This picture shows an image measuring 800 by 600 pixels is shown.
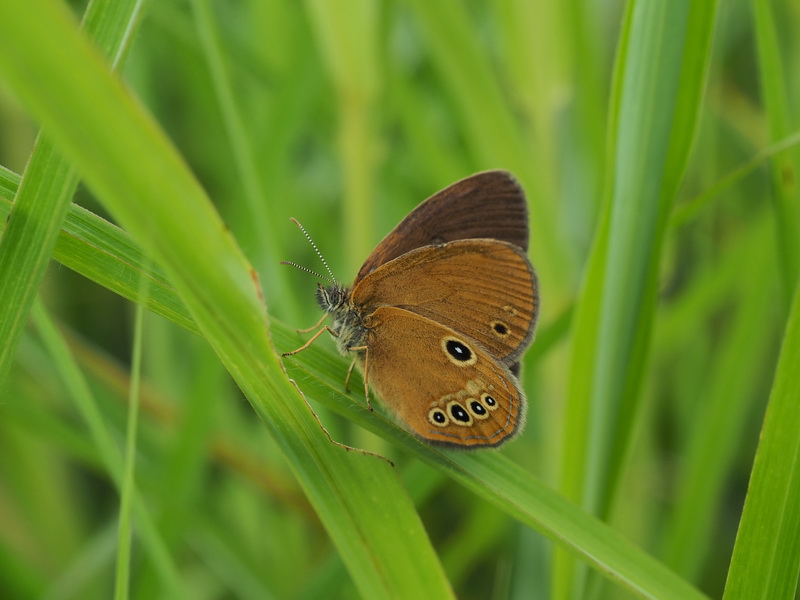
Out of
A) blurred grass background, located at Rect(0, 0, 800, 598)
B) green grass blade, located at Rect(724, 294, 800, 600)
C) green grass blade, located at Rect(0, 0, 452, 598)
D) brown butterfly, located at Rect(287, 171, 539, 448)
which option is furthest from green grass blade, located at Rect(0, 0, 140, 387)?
green grass blade, located at Rect(724, 294, 800, 600)

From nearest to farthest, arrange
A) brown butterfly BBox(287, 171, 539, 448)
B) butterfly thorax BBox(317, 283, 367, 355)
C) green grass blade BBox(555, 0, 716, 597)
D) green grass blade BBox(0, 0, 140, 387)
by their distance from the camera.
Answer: green grass blade BBox(0, 0, 140, 387)
green grass blade BBox(555, 0, 716, 597)
brown butterfly BBox(287, 171, 539, 448)
butterfly thorax BBox(317, 283, 367, 355)

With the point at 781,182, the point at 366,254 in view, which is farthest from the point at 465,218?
the point at 366,254

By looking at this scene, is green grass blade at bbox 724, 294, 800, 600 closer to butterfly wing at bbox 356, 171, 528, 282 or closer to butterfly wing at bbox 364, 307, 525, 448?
butterfly wing at bbox 364, 307, 525, 448

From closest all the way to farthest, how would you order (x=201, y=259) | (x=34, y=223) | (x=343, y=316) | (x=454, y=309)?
1. (x=201, y=259)
2. (x=34, y=223)
3. (x=454, y=309)
4. (x=343, y=316)

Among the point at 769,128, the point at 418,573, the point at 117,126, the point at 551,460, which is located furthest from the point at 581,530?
the point at 551,460

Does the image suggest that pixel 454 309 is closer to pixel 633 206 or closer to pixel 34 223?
pixel 633 206

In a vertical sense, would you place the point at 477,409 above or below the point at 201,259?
below
